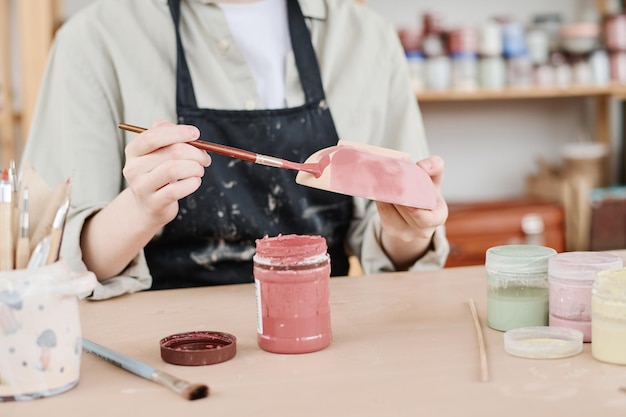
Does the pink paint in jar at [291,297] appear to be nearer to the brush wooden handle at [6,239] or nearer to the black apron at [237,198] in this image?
the brush wooden handle at [6,239]

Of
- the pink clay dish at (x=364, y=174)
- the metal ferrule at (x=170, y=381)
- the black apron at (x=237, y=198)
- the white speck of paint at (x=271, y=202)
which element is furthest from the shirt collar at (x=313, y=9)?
the metal ferrule at (x=170, y=381)

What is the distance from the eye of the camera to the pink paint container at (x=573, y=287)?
87 cm

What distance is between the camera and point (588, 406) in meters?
0.70

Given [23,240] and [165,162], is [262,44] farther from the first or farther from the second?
[23,240]

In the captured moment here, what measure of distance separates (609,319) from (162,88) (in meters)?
0.82

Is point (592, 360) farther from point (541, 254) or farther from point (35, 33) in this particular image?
point (35, 33)

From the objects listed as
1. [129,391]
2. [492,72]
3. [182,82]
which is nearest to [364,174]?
[129,391]

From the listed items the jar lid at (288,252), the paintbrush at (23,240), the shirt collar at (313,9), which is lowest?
the jar lid at (288,252)

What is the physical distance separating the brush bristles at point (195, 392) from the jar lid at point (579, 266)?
40 centimetres

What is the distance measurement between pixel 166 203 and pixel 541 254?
449 millimetres

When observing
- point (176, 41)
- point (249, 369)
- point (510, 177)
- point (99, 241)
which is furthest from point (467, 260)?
point (249, 369)

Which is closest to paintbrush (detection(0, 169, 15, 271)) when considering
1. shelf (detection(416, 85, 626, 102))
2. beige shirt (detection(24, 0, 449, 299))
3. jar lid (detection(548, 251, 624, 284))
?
beige shirt (detection(24, 0, 449, 299))

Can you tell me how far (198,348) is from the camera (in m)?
0.87

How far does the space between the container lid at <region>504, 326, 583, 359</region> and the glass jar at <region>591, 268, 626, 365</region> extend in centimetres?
2
